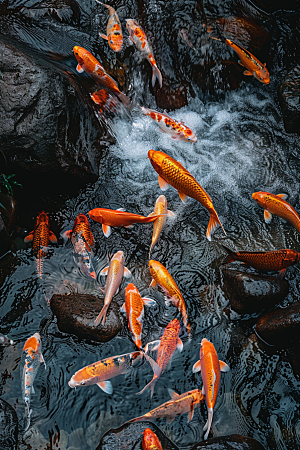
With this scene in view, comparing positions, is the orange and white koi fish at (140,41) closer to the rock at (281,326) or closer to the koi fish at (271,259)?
the koi fish at (271,259)

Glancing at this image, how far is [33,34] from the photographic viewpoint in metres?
5.80

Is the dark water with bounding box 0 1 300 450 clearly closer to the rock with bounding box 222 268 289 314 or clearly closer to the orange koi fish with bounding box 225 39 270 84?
the rock with bounding box 222 268 289 314

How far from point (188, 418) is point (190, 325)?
0.98 m

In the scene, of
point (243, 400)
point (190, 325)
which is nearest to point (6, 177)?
point (190, 325)

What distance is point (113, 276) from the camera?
167 inches

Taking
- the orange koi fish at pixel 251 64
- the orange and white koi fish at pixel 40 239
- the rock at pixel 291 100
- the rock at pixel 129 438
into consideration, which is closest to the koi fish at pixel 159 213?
the orange and white koi fish at pixel 40 239

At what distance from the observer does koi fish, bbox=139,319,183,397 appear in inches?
156

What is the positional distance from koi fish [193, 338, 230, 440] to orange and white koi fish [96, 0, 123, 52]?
15.9 ft

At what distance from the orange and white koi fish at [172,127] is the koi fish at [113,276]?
2.22 metres

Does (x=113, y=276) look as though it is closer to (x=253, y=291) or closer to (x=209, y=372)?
(x=209, y=372)

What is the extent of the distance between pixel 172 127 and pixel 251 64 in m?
1.98

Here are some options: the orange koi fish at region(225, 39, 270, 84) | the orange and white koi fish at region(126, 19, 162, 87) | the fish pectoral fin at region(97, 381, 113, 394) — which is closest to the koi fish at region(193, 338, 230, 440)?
the fish pectoral fin at region(97, 381, 113, 394)

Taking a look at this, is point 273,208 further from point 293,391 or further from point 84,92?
point 84,92

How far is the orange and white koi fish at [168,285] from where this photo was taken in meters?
4.32
